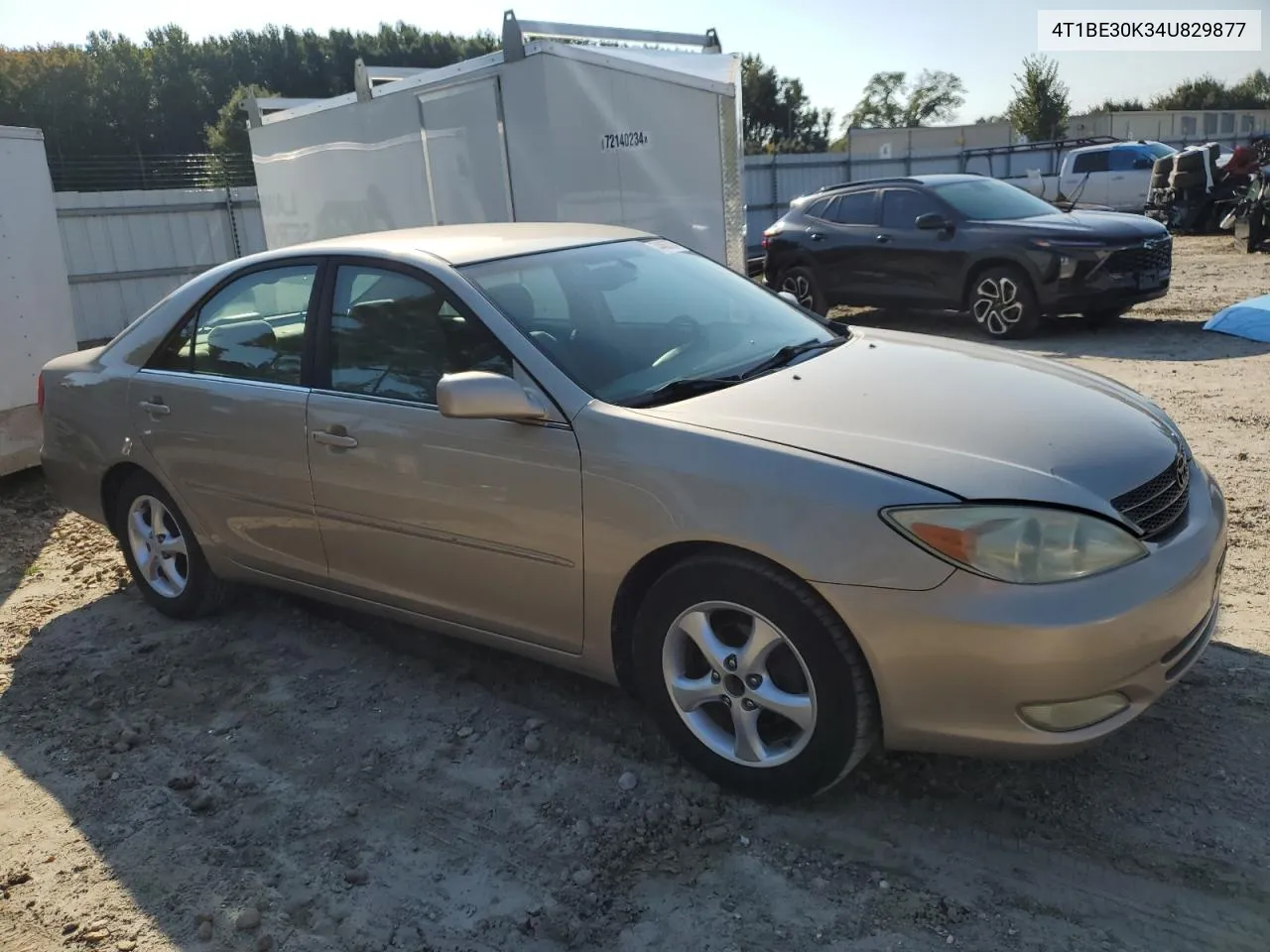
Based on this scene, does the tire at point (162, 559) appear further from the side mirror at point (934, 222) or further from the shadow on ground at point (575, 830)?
the side mirror at point (934, 222)

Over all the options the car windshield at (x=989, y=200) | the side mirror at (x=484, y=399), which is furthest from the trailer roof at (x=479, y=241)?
the car windshield at (x=989, y=200)

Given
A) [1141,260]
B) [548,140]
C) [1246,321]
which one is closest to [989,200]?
[1141,260]

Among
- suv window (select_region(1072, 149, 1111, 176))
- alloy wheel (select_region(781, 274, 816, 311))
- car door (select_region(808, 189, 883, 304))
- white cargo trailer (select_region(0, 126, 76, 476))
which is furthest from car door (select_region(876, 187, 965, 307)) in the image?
suv window (select_region(1072, 149, 1111, 176))

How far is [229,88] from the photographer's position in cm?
6359

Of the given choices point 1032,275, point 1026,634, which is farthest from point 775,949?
point 1032,275

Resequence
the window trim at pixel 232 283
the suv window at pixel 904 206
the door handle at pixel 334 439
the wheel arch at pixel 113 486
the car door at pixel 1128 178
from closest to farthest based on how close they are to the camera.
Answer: the door handle at pixel 334 439 → the window trim at pixel 232 283 → the wheel arch at pixel 113 486 → the suv window at pixel 904 206 → the car door at pixel 1128 178

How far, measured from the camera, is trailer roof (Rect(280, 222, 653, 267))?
3764mm

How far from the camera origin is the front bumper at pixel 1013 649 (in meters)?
2.48

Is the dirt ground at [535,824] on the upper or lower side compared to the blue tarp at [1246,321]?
lower

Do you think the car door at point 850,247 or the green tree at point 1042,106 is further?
the green tree at point 1042,106

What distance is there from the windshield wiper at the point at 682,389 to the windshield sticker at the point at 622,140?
538 cm

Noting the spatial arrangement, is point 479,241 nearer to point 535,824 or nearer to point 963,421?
point 963,421

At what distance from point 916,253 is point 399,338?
8293 mm

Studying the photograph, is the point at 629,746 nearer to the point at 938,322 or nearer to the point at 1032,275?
the point at 1032,275
